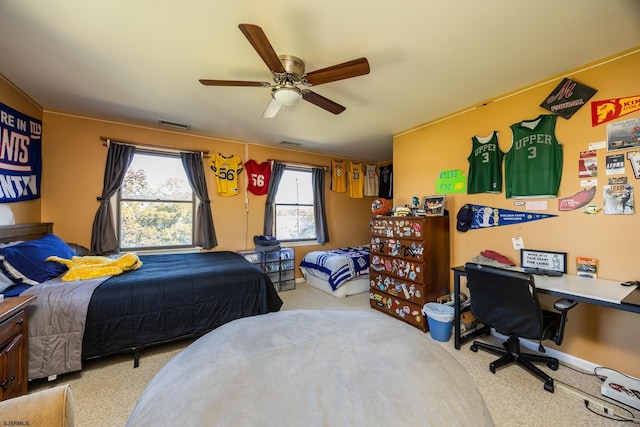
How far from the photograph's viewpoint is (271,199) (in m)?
4.55

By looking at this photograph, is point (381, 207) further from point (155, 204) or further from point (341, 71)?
point (155, 204)

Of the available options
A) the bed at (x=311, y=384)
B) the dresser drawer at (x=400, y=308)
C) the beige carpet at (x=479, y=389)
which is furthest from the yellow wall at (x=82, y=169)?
the bed at (x=311, y=384)

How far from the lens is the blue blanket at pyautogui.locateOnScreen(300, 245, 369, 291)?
156 inches

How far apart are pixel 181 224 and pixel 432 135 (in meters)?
3.99

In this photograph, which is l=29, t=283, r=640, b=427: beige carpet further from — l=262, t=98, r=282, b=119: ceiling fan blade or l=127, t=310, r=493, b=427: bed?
l=262, t=98, r=282, b=119: ceiling fan blade

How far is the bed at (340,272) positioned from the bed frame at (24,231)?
3584 millimetres

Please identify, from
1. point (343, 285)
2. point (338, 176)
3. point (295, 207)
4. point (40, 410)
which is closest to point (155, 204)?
point (295, 207)

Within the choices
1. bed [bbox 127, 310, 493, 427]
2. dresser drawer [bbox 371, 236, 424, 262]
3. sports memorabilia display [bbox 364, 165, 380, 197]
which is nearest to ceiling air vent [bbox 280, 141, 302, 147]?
sports memorabilia display [bbox 364, 165, 380, 197]

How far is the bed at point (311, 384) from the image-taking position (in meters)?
0.72

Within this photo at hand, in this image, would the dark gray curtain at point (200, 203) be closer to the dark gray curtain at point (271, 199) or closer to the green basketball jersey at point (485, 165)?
the dark gray curtain at point (271, 199)

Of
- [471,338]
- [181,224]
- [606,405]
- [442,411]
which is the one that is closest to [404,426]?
[442,411]

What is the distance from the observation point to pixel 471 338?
2.64 metres

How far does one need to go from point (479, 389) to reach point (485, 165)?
87.4 inches

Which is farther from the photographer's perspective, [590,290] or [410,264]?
[410,264]
